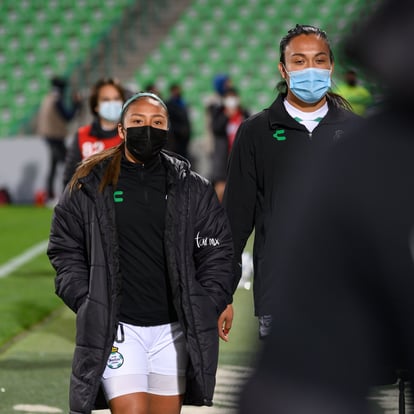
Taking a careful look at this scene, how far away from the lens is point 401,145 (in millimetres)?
1103

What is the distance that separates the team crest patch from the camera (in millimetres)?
4180

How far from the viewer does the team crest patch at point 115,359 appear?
13.7 ft

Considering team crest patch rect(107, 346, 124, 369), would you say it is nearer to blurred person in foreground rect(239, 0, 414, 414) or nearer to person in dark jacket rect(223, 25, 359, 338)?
person in dark jacket rect(223, 25, 359, 338)

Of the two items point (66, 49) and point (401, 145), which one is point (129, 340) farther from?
point (66, 49)

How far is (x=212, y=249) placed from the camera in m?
4.38

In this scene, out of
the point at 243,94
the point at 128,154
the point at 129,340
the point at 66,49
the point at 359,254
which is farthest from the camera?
the point at 66,49

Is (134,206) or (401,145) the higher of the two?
(401,145)

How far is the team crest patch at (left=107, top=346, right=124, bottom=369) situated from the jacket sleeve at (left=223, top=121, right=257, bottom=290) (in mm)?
617

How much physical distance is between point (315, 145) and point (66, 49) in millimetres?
22030

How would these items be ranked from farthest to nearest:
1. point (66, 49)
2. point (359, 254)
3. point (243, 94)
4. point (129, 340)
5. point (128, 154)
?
1. point (66, 49)
2. point (243, 94)
3. point (128, 154)
4. point (129, 340)
5. point (359, 254)

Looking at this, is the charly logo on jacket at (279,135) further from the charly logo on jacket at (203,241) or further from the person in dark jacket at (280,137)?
the charly logo on jacket at (203,241)

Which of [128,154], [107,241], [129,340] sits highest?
[128,154]

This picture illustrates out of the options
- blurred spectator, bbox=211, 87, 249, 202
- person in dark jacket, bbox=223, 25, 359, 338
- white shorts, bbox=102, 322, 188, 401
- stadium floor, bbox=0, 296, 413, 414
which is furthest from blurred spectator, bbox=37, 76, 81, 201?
white shorts, bbox=102, 322, 188, 401

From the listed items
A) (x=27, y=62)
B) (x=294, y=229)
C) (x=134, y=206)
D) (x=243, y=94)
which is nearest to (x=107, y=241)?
(x=134, y=206)
